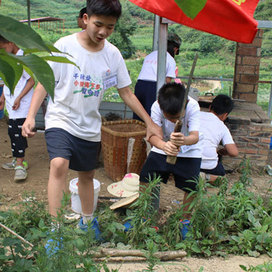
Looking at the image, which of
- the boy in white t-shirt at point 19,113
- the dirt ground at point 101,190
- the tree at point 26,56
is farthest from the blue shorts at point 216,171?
the tree at point 26,56

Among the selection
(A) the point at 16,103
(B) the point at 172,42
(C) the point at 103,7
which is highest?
(C) the point at 103,7

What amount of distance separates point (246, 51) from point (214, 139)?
1953 millimetres

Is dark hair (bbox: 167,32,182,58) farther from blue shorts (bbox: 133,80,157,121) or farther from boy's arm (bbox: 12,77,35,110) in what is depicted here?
boy's arm (bbox: 12,77,35,110)

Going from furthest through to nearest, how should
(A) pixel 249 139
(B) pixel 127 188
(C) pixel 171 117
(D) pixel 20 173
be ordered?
(A) pixel 249 139 < (D) pixel 20 173 < (B) pixel 127 188 < (C) pixel 171 117

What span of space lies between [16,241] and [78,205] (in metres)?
1.60

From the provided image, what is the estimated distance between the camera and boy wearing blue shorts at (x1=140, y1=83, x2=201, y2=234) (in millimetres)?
2607

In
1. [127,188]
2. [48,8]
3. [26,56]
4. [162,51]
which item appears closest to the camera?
[26,56]

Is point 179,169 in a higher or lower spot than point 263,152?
higher

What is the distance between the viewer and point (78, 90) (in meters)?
2.29

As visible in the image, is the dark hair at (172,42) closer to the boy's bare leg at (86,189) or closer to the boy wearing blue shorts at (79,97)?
the boy wearing blue shorts at (79,97)

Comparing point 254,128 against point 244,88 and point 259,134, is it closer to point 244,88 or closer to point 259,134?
point 259,134

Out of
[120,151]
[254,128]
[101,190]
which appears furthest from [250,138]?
[101,190]

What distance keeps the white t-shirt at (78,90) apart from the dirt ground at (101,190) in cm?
89

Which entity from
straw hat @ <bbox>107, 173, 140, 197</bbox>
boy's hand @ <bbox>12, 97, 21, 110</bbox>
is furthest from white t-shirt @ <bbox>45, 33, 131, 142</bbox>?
A: boy's hand @ <bbox>12, 97, 21, 110</bbox>
